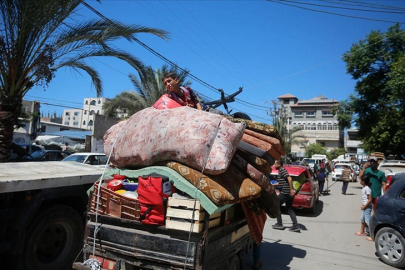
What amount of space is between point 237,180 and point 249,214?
804 millimetres

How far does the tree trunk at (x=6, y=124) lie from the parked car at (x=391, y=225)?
828 cm

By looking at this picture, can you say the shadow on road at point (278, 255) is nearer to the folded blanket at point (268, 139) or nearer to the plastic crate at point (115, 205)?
the folded blanket at point (268, 139)

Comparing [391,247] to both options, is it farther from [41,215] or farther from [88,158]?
[88,158]

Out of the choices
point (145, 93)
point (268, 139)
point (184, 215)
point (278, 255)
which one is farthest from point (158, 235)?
point (145, 93)

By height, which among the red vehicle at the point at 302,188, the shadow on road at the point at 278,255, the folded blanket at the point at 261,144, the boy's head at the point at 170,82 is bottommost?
the shadow on road at the point at 278,255

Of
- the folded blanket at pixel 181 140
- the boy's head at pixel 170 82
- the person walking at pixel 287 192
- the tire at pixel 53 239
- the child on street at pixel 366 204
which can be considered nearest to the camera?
the folded blanket at pixel 181 140

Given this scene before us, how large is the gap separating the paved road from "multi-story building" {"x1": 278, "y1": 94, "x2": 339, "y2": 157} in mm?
50722

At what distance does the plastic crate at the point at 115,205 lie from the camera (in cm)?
339

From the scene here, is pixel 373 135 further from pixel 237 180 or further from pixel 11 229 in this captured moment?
pixel 11 229

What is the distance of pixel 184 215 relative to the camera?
3184mm

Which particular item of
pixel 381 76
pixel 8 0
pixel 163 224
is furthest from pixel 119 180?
pixel 381 76

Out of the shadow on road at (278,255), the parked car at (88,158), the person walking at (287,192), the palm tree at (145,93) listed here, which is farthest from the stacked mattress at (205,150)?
the palm tree at (145,93)

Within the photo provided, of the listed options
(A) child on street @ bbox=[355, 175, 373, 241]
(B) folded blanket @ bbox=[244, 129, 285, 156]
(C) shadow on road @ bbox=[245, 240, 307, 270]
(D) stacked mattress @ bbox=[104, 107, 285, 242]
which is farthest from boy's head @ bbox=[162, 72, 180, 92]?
(A) child on street @ bbox=[355, 175, 373, 241]

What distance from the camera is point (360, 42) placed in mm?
24156
